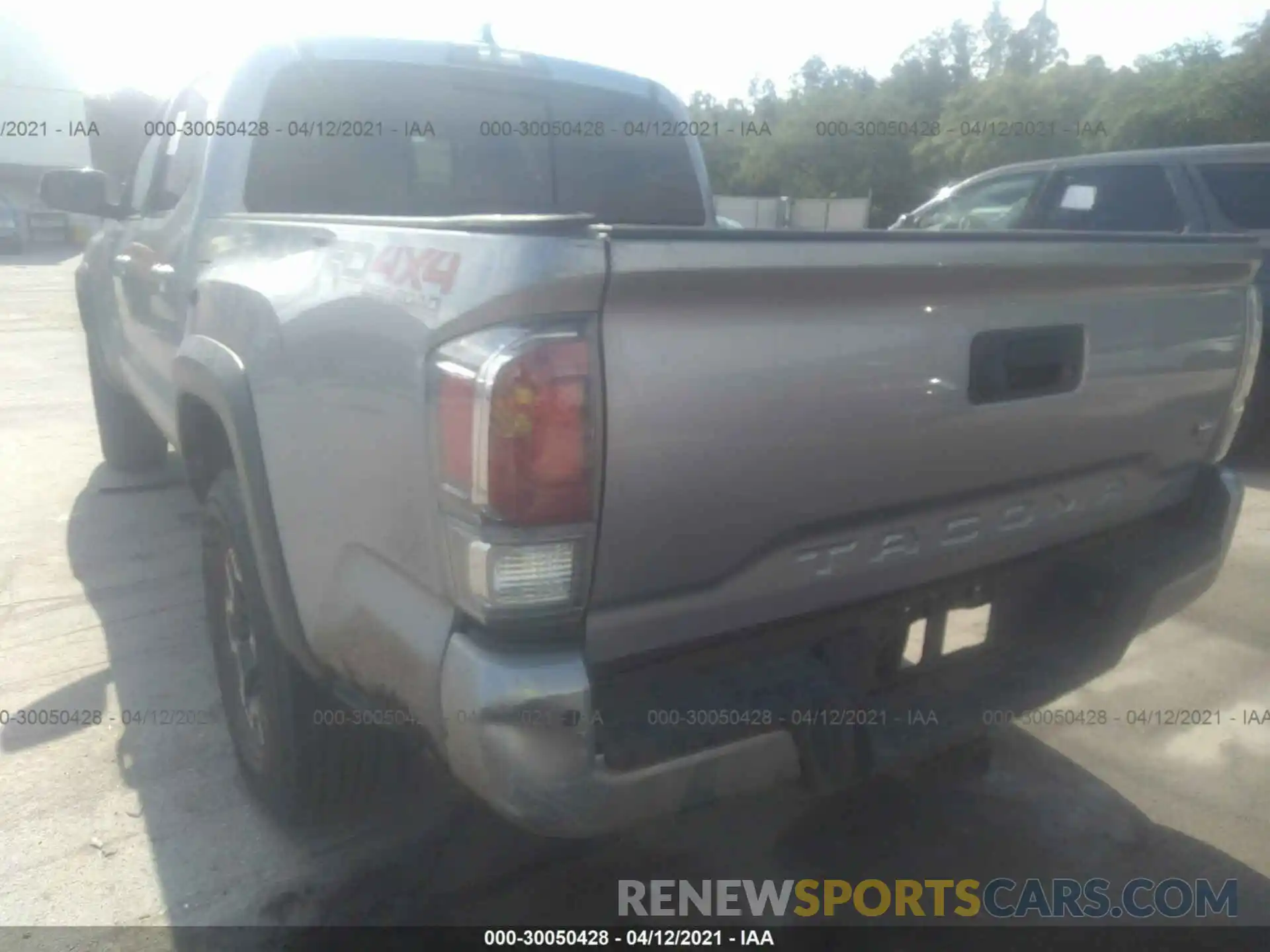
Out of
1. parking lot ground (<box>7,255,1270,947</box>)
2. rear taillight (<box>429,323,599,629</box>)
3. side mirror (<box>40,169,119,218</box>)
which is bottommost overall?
parking lot ground (<box>7,255,1270,947</box>)

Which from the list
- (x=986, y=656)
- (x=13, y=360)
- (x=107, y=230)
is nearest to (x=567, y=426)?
(x=986, y=656)

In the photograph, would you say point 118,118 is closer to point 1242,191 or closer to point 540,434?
point 1242,191

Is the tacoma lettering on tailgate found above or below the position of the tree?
below

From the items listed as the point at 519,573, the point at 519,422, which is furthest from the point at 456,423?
the point at 519,573

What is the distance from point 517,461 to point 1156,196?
6.09m

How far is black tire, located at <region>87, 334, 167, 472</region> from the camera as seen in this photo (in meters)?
5.57

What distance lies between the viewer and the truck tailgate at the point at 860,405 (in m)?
1.74

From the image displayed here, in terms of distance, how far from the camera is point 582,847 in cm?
274

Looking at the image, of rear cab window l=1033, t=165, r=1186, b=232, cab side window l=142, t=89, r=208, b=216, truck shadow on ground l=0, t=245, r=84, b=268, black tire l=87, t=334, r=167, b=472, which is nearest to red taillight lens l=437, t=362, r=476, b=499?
cab side window l=142, t=89, r=208, b=216

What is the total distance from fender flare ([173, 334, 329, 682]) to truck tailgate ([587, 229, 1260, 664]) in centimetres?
82

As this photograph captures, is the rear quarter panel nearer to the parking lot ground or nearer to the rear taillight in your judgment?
the rear taillight

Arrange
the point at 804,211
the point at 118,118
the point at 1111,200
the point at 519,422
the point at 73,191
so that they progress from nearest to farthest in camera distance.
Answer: the point at 519,422 → the point at 73,191 → the point at 1111,200 → the point at 118,118 → the point at 804,211

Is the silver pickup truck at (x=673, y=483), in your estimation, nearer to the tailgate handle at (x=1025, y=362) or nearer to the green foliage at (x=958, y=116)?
the tailgate handle at (x=1025, y=362)

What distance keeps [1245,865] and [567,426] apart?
2204mm
